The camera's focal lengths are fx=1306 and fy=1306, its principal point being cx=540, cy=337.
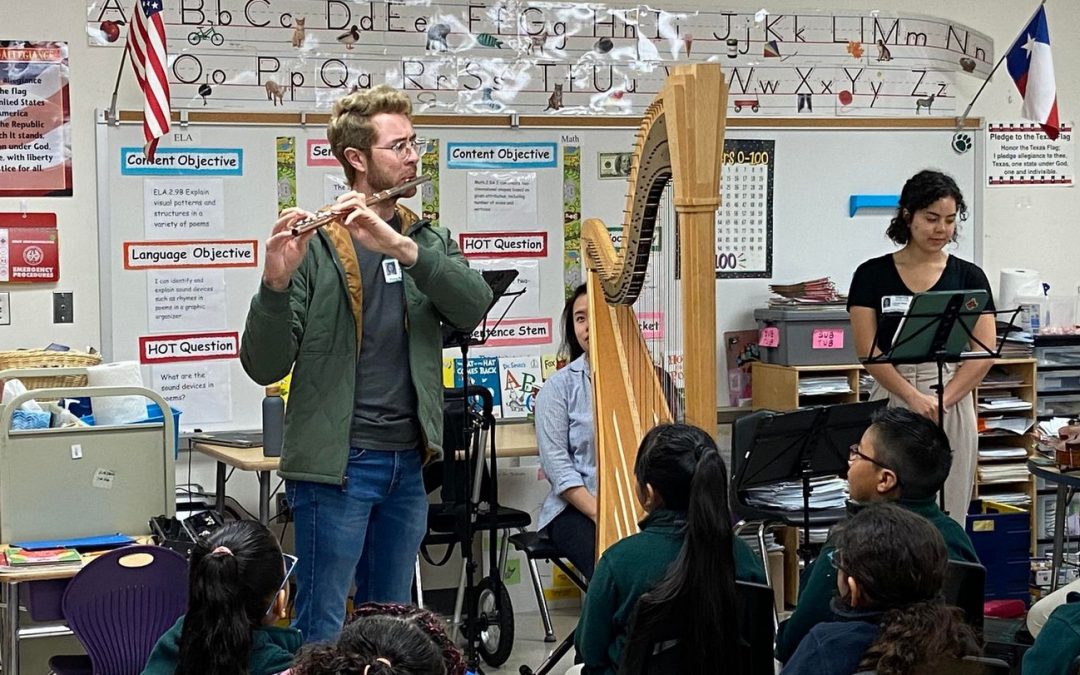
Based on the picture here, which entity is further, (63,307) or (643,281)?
(63,307)

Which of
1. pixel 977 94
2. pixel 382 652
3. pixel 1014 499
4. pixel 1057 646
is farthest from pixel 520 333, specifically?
pixel 382 652

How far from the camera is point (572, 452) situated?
4.48 m

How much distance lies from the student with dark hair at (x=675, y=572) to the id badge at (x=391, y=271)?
59 centimetres

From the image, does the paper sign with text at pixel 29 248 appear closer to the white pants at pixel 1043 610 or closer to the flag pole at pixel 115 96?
the flag pole at pixel 115 96

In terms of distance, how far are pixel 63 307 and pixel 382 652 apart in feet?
12.0

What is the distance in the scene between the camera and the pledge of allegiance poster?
15.7ft

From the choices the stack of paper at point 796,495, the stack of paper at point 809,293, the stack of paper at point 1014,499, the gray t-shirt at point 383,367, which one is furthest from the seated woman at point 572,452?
the stack of paper at point 1014,499

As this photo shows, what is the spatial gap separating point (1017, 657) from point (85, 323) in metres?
3.43

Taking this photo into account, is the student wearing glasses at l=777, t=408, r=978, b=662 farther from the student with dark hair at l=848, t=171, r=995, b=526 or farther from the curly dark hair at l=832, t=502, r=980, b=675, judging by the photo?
the student with dark hair at l=848, t=171, r=995, b=526

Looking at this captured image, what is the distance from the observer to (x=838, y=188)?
5797 millimetres

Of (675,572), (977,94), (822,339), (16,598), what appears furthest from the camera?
(977,94)

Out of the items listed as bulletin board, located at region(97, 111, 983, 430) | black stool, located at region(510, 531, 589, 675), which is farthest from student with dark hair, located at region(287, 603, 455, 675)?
bulletin board, located at region(97, 111, 983, 430)

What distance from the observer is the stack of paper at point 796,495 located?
4312 millimetres

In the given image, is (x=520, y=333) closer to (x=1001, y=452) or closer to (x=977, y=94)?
(x=1001, y=452)
